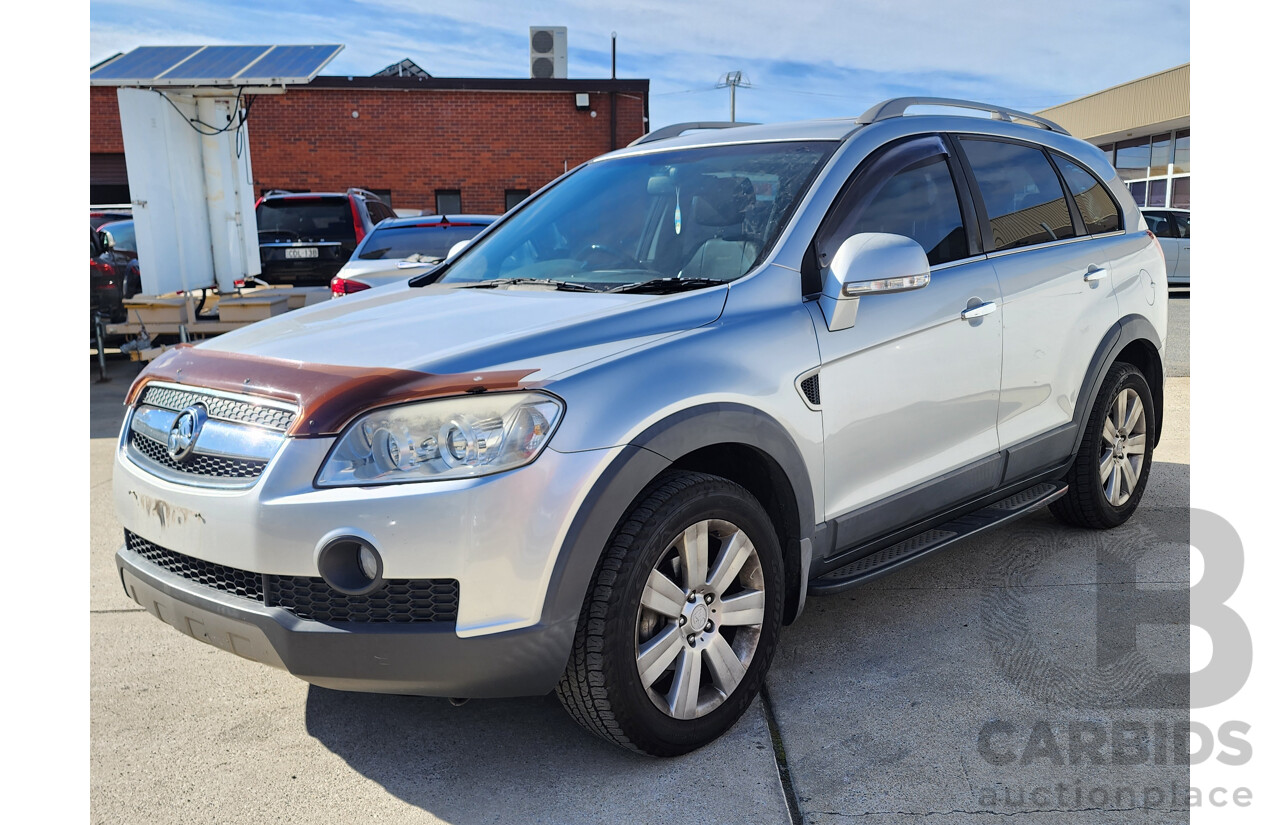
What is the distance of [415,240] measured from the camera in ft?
29.3

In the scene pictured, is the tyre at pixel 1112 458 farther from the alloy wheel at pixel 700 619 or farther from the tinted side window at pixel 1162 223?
the tinted side window at pixel 1162 223

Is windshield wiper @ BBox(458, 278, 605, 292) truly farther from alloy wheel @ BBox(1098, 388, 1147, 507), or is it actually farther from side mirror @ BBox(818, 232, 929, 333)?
alloy wheel @ BBox(1098, 388, 1147, 507)

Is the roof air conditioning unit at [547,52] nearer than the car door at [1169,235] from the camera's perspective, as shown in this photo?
No

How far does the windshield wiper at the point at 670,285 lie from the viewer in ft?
10.0

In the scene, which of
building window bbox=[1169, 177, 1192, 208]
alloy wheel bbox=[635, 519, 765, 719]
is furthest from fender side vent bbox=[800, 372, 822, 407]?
building window bbox=[1169, 177, 1192, 208]

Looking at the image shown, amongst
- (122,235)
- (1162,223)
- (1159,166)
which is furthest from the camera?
(1159,166)

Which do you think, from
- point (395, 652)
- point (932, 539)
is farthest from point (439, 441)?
point (932, 539)

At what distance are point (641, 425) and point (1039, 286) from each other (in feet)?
7.12

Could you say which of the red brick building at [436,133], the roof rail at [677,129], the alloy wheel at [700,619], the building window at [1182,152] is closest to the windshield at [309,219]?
the roof rail at [677,129]

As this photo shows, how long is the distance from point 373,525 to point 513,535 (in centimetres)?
33

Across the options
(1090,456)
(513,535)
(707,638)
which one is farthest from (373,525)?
(1090,456)

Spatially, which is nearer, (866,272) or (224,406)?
(224,406)

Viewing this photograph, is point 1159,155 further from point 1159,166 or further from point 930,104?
point 930,104

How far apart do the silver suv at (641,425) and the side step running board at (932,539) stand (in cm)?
2
